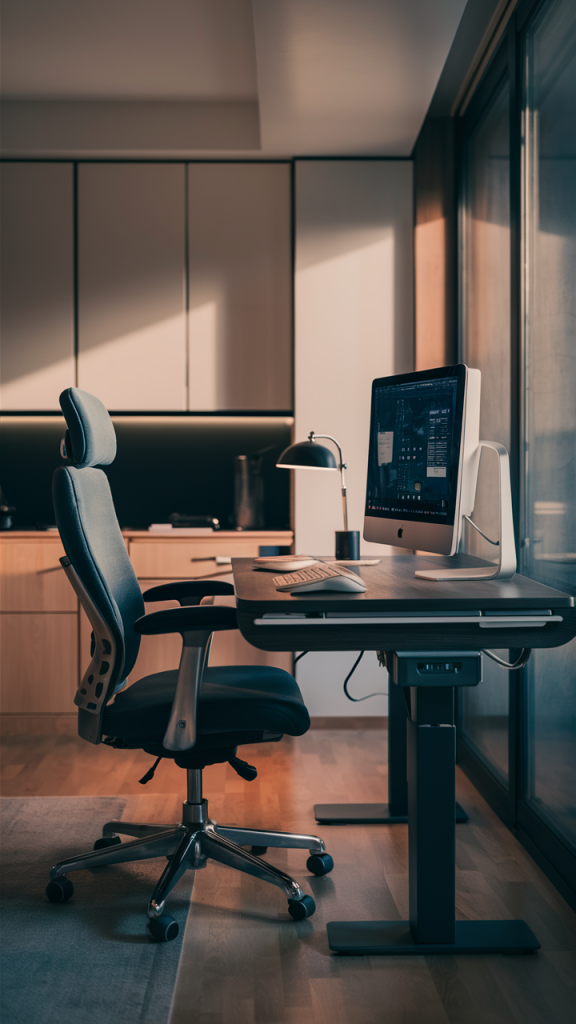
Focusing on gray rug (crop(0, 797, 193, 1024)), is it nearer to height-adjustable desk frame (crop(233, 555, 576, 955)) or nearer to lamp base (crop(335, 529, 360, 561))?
height-adjustable desk frame (crop(233, 555, 576, 955))

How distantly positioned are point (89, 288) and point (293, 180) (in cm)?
111

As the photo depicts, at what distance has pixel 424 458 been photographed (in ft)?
6.98

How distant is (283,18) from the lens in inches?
101

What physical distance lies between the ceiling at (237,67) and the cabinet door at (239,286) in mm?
164

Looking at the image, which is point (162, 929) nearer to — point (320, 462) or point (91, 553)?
point (91, 553)

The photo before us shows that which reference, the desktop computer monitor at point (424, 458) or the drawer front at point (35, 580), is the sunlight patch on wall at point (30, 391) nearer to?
the drawer front at point (35, 580)

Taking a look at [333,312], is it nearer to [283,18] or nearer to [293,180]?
[293,180]

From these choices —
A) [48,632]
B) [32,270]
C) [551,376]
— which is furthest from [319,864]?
[32,270]

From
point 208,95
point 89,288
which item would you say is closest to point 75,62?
point 208,95

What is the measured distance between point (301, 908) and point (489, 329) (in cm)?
223

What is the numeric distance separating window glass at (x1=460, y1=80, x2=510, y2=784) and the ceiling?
320 mm

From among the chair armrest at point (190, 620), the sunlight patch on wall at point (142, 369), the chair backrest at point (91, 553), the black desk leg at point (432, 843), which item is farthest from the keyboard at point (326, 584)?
the sunlight patch on wall at point (142, 369)

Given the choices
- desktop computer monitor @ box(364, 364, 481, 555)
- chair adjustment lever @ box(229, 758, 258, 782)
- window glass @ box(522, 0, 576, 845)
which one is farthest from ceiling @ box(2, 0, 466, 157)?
chair adjustment lever @ box(229, 758, 258, 782)

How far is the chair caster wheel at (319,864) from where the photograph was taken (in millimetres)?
2230
